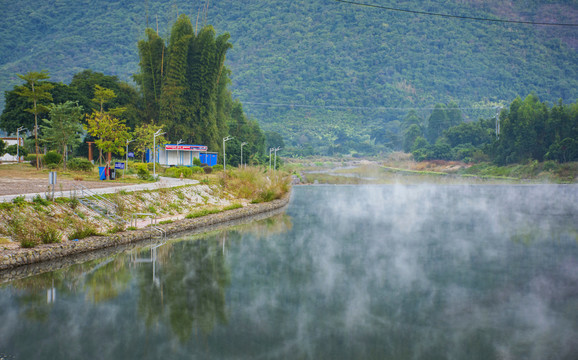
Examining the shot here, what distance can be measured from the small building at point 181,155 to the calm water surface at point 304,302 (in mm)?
39572

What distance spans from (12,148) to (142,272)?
199ft

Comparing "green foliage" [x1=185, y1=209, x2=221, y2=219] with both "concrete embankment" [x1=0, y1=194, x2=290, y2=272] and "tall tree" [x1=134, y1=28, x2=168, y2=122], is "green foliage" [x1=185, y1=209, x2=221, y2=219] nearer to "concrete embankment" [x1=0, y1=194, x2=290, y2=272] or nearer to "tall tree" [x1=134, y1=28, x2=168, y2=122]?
"concrete embankment" [x1=0, y1=194, x2=290, y2=272]

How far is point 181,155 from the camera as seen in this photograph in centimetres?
6456

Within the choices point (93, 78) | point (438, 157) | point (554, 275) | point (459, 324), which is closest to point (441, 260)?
point (554, 275)

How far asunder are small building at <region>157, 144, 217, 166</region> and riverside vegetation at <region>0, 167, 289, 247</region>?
20461mm

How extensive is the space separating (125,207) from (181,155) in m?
40.3

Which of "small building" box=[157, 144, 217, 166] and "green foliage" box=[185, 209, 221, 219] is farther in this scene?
"small building" box=[157, 144, 217, 166]

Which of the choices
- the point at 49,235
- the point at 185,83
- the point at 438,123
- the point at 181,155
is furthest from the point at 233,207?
the point at 438,123

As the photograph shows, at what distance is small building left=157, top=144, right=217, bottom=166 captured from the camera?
2484 inches

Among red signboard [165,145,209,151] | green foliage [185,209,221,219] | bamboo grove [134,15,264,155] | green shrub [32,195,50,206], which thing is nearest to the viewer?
green shrub [32,195,50,206]

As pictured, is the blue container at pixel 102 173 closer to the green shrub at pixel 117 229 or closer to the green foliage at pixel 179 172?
the green foliage at pixel 179 172

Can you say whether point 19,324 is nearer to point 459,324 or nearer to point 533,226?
point 459,324

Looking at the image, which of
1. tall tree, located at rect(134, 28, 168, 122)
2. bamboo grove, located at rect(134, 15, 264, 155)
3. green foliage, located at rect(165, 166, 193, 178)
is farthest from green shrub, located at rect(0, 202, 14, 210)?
tall tree, located at rect(134, 28, 168, 122)

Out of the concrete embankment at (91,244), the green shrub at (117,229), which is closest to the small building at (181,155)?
the concrete embankment at (91,244)
